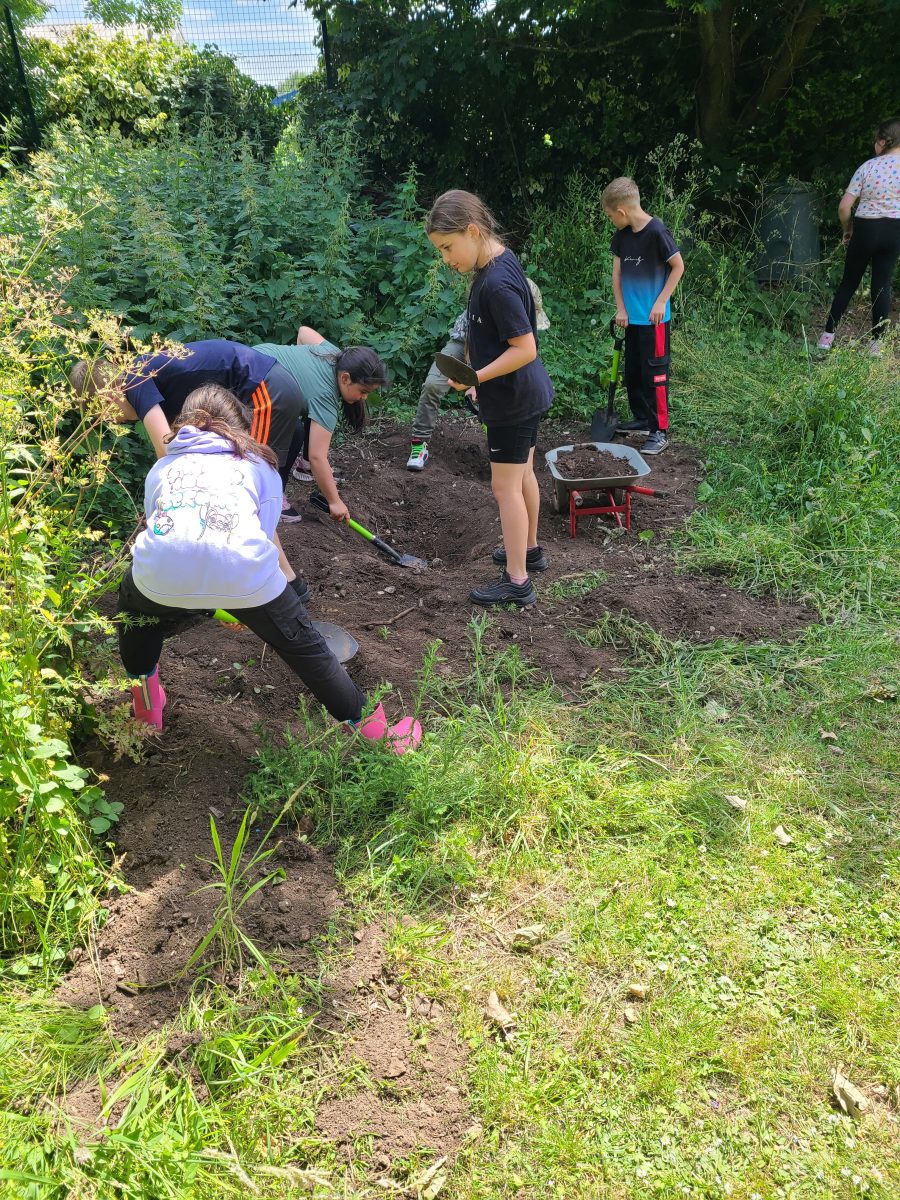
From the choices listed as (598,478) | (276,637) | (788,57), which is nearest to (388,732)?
(276,637)

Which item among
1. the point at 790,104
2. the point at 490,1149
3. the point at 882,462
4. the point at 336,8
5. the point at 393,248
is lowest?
the point at 490,1149

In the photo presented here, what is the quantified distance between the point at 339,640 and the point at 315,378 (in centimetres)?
137

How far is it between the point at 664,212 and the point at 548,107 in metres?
1.97

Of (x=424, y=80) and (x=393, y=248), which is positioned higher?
(x=424, y=80)

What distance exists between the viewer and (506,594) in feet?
13.0

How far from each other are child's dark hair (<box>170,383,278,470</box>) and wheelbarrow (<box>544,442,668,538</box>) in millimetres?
2127

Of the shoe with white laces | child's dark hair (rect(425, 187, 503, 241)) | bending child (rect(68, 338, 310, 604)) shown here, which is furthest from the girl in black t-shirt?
the shoe with white laces

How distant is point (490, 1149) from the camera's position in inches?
76.7

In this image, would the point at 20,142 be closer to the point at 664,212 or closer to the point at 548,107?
the point at 548,107

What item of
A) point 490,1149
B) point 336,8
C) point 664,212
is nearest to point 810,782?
point 490,1149

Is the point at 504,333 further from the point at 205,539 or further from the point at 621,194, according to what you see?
the point at 621,194

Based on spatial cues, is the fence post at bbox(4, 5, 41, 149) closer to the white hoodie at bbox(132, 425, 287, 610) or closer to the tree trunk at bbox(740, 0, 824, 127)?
the tree trunk at bbox(740, 0, 824, 127)

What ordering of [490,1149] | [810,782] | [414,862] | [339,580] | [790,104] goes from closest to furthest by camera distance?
[490,1149], [414,862], [810,782], [339,580], [790,104]

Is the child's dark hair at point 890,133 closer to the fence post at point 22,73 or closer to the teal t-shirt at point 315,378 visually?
the teal t-shirt at point 315,378
